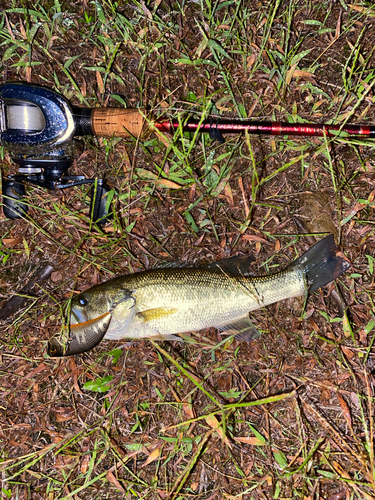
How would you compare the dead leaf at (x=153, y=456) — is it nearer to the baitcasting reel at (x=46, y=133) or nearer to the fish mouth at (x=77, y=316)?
the fish mouth at (x=77, y=316)

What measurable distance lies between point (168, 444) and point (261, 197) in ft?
8.20

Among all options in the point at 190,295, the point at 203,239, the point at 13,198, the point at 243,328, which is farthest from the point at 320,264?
the point at 13,198

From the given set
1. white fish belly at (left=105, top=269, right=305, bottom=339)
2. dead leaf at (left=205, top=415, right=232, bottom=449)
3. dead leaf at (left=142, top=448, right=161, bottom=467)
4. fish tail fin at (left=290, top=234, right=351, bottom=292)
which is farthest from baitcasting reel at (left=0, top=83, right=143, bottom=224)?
dead leaf at (left=142, top=448, right=161, bottom=467)

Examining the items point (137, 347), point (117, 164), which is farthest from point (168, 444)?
point (117, 164)

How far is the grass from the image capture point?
10.2ft

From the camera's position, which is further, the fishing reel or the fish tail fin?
the fish tail fin

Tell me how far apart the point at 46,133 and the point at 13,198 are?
0.78 m

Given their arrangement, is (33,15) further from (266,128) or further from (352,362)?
(352,362)

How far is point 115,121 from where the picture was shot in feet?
9.50

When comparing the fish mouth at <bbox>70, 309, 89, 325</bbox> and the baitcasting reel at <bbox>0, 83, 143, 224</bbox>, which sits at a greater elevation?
the baitcasting reel at <bbox>0, 83, 143, 224</bbox>

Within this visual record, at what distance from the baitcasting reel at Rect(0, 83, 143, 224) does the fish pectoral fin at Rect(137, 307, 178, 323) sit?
980 mm

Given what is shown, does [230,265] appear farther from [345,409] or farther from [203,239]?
[345,409]

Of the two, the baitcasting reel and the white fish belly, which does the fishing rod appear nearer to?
the baitcasting reel

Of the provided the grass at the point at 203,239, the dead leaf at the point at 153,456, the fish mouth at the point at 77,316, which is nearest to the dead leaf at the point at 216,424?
the grass at the point at 203,239
